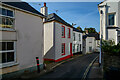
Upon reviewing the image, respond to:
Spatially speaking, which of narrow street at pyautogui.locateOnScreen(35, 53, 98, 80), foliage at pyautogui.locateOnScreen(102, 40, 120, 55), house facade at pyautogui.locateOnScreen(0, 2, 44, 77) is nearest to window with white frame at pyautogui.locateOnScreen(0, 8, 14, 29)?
house facade at pyautogui.locateOnScreen(0, 2, 44, 77)

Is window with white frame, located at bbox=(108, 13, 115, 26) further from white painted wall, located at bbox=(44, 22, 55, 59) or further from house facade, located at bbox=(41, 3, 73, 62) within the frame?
white painted wall, located at bbox=(44, 22, 55, 59)

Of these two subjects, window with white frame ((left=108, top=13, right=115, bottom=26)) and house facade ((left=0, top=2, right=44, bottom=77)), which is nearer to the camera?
house facade ((left=0, top=2, right=44, bottom=77))

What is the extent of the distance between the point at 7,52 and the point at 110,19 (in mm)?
9394

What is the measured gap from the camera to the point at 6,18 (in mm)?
6906

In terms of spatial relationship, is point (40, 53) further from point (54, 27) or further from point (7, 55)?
point (54, 27)

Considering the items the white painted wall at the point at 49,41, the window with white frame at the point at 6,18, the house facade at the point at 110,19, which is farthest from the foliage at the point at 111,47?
the window with white frame at the point at 6,18

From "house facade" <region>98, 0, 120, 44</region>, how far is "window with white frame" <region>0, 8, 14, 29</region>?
7.98 meters

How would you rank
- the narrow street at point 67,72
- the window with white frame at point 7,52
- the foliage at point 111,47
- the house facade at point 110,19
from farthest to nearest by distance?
the narrow street at point 67,72 < the house facade at point 110,19 < the foliage at point 111,47 < the window with white frame at point 7,52

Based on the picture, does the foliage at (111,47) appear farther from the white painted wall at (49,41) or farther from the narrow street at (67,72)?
the white painted wall at (49,41)

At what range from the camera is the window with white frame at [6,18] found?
21.6 ft

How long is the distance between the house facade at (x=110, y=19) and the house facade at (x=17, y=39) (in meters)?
6.78

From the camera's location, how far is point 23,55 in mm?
7660

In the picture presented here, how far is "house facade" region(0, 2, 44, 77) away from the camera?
649cm

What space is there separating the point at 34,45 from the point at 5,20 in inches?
137
